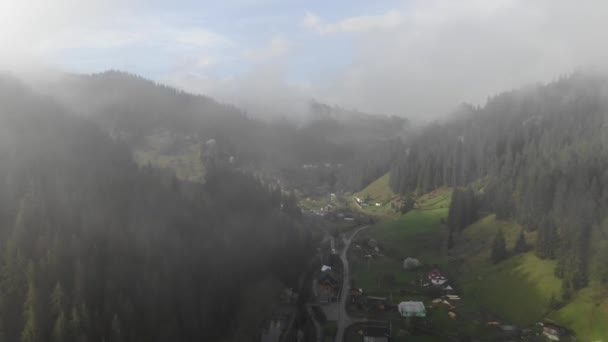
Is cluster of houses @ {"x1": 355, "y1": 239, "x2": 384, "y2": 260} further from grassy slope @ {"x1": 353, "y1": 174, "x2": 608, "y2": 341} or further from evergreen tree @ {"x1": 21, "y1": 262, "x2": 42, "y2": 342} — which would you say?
evergreen tree @ {"x1": 21, "y1": 262, "x2": 42, "y2": 342}

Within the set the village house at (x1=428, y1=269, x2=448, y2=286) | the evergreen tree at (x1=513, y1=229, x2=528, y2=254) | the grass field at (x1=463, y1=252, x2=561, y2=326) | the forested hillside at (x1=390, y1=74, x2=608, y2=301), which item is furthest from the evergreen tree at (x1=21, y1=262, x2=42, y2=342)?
the evergreen tree at (x1=513, y1=229, x2=528, y2=254)

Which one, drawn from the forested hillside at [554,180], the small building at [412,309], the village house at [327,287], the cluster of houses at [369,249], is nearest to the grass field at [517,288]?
the forested hillside at [554,180]

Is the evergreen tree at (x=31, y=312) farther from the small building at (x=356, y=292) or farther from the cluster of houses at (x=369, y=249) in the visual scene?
the cluster of houses at (x=369, y=249)

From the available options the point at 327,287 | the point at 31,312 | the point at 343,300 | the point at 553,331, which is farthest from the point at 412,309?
the point at 31,312

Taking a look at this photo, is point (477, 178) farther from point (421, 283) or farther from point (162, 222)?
point (162, 222)

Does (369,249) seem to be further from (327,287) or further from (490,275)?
(490,275)

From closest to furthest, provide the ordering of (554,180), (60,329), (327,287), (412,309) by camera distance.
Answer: (60,329) < (412,309) < (327,287) < (554,180)

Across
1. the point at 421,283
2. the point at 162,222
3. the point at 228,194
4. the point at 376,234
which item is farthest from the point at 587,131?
the point at 162,222
